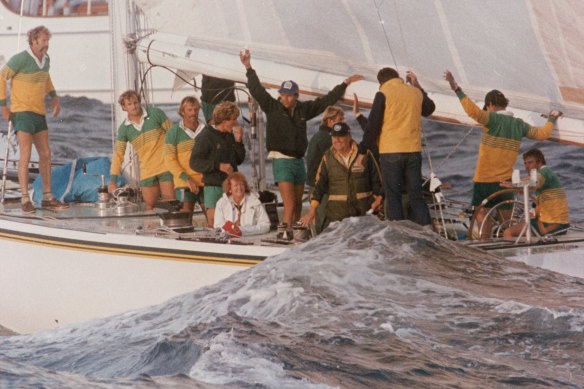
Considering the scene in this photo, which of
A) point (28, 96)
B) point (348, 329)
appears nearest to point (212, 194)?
point (348, 329)

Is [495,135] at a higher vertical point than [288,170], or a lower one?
higher

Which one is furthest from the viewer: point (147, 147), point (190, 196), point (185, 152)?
point (147, 147)

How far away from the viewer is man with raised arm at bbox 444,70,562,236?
710 centimetres

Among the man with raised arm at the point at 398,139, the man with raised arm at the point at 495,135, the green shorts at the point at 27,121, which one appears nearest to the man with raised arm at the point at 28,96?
the green shorts at the point at 27,121

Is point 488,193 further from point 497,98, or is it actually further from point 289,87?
point 289,87

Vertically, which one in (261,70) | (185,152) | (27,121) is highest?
(261,70)

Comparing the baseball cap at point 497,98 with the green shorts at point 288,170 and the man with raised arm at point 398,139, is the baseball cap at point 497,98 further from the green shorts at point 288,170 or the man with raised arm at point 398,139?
the green shorts at point 288,170

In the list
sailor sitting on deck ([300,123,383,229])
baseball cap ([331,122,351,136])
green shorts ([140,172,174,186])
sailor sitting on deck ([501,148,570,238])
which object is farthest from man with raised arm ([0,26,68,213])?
sailor sitting on deck ([501,148,570,238])

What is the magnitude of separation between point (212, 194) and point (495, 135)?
5.86ft

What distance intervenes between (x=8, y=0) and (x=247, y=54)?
1921 centimetres

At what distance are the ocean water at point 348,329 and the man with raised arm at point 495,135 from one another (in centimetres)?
39

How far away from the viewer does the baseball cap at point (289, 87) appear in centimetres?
754

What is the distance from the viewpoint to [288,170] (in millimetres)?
7715

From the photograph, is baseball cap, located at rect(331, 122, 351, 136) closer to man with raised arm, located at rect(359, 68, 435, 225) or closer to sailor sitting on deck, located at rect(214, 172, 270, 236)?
man with raised arm, located at rect(359, 68, 435, 225)
